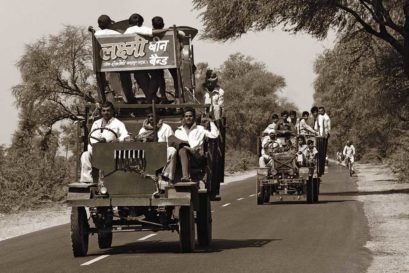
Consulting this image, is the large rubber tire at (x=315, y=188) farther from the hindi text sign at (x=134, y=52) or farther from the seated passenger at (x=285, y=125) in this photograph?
the hindi text sign at (x=134, y=52)

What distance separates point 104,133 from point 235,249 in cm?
289

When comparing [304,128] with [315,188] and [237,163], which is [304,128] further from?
[237,163]

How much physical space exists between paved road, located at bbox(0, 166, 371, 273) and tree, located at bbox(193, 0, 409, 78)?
11.6 meters

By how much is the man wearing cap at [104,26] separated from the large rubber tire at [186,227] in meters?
4.01

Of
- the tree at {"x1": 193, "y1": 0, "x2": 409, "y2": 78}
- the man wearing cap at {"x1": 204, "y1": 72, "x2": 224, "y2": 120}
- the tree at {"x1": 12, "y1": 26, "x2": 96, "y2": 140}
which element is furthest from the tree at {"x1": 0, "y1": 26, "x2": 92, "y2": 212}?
the man wearing cap at {"x1": 204, "y1": 72, "x2": 224, "y2": 120}

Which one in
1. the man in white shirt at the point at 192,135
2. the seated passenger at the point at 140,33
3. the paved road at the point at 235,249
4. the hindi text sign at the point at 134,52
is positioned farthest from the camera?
the hindi text sign at the point at 134,52

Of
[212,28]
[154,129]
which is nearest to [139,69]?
[154,129]

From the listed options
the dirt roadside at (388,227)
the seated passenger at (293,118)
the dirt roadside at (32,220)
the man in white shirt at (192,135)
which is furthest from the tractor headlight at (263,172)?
the man in white shirt at (192,135)

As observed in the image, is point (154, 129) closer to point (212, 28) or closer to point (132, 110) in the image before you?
point (132, 110)

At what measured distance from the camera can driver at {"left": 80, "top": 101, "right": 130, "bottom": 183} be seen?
15219 mm

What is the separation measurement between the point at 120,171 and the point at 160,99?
3.17 m

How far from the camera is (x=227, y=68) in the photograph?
13975 cm

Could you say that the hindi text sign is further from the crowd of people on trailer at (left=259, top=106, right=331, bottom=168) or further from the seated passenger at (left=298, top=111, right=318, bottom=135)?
the seated passenger at (left=298, top=111, right=318, bottom=135)

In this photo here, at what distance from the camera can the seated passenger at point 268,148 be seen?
29531 millimetres
